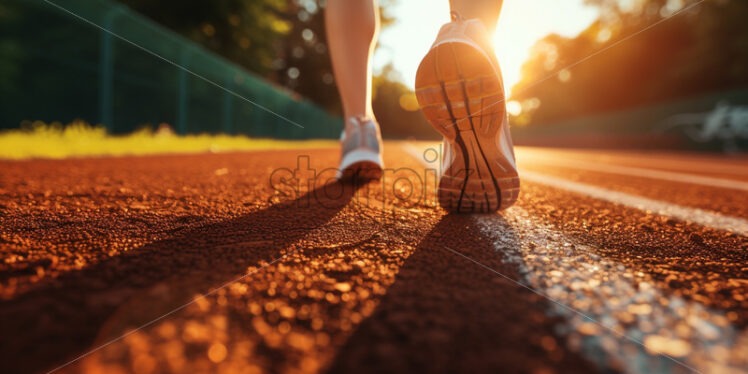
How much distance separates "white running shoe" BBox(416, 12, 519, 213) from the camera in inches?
45.2

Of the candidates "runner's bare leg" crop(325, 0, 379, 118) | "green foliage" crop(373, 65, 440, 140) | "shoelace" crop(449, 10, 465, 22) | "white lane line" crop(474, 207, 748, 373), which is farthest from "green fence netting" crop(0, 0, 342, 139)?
"green foliage" crop(373, 65, 440, 140)

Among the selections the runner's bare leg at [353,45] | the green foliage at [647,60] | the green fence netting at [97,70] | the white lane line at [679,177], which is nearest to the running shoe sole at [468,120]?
the runner's bare leg at [353,45]

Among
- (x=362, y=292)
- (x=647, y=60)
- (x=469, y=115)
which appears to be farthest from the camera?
(x=647, y=60)

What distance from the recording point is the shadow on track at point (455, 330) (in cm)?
42

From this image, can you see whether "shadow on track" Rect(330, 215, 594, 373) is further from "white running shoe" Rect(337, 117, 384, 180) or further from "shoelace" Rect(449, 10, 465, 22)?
"white running shoe" Rect(337, 117, 384, 180)

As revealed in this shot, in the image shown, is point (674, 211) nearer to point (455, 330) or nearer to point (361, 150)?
point (361, 150)

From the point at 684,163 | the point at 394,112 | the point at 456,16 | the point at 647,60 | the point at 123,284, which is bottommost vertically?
the point at 123,284

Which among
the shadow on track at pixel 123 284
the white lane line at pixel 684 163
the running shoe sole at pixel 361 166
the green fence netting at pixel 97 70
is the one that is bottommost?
the shadow on track at pixel 123 284

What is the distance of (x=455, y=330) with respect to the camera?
48 cm

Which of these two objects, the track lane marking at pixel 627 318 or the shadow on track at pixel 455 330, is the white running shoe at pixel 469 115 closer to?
the track lane marking at pixel 627 318

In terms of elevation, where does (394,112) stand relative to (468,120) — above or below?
above

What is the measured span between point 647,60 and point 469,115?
91.6 feet

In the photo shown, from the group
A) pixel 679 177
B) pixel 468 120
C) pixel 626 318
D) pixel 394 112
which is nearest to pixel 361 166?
pixel 468 120

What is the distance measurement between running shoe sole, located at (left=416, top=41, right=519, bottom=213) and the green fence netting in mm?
5462
